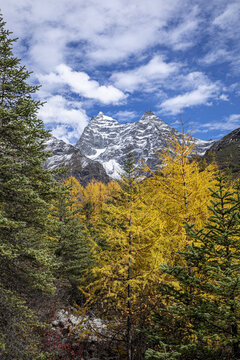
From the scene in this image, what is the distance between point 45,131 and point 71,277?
10651 mm

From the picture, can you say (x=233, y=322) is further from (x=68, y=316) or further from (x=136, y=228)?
(x=68, y=316)

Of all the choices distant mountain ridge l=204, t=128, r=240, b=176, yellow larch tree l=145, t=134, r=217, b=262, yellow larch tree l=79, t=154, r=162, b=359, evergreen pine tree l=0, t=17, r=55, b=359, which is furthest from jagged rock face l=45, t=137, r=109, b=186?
yellow larch tree l=145, t=134, r=217, b=262

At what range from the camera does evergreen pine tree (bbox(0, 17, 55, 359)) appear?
6.86 metres

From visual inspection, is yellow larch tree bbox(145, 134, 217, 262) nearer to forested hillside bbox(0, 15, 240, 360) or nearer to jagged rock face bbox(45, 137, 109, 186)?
forested hillside bbox(0, 15, 240, 360)

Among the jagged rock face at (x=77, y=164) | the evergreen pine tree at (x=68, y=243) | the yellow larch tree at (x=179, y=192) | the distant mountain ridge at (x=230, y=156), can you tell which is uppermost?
the jagged rock face at (x=77, y=164)

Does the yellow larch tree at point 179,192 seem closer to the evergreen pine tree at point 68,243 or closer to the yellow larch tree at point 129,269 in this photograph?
the yellow larch tree at point 129,269

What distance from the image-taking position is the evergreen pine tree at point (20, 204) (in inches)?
270

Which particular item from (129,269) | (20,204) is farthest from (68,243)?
(129,269)

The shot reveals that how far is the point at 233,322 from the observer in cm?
287

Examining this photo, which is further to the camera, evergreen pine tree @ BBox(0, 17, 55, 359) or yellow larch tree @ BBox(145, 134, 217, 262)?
evergreen pine tree @ BBox(0, 17, 55, 359)

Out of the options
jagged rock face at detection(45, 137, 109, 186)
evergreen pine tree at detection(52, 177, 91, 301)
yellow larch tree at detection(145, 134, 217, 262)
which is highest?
jagged rock face at detection(45, 137, 109, 186)

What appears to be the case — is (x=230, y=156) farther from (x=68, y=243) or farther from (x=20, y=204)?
(x=20, y=204)

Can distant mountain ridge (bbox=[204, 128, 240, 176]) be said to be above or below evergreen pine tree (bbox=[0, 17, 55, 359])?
above

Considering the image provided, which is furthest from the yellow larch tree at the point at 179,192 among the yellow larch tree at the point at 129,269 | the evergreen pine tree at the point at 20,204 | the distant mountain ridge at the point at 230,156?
the distant mountain ridge at the point at 230,156
